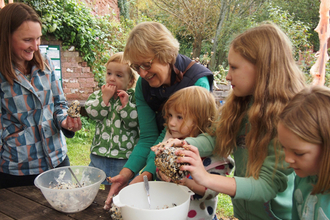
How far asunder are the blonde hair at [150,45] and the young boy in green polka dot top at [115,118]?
0.51m

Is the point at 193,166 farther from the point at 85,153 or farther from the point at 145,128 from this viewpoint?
the point at 85,153

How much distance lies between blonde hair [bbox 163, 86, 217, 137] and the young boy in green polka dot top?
2.03 ft

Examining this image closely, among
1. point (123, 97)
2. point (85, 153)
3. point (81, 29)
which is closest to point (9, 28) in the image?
point (123, 97)

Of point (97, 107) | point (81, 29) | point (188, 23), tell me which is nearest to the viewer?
point (97, 107)

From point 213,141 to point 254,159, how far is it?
297 mm

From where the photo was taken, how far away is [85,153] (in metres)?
4.45

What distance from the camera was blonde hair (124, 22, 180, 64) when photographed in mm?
1535

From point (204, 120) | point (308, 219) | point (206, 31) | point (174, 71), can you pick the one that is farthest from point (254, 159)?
point (206, 31)

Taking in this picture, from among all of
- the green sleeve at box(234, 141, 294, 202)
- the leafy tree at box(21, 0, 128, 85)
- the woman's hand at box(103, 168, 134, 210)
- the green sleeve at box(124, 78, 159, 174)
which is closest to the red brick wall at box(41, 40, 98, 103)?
the leafy tree at box(21, 0, 128, 85)

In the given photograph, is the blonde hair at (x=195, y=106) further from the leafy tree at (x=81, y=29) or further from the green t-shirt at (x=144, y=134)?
the leafy tree at (x=81, y=29)

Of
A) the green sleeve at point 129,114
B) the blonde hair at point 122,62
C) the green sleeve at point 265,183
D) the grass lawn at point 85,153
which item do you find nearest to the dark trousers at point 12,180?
the green sleeve at point 129,114

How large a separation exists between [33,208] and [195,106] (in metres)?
0.99

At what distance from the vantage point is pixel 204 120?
150cm

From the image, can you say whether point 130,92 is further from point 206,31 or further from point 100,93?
point 206,31
